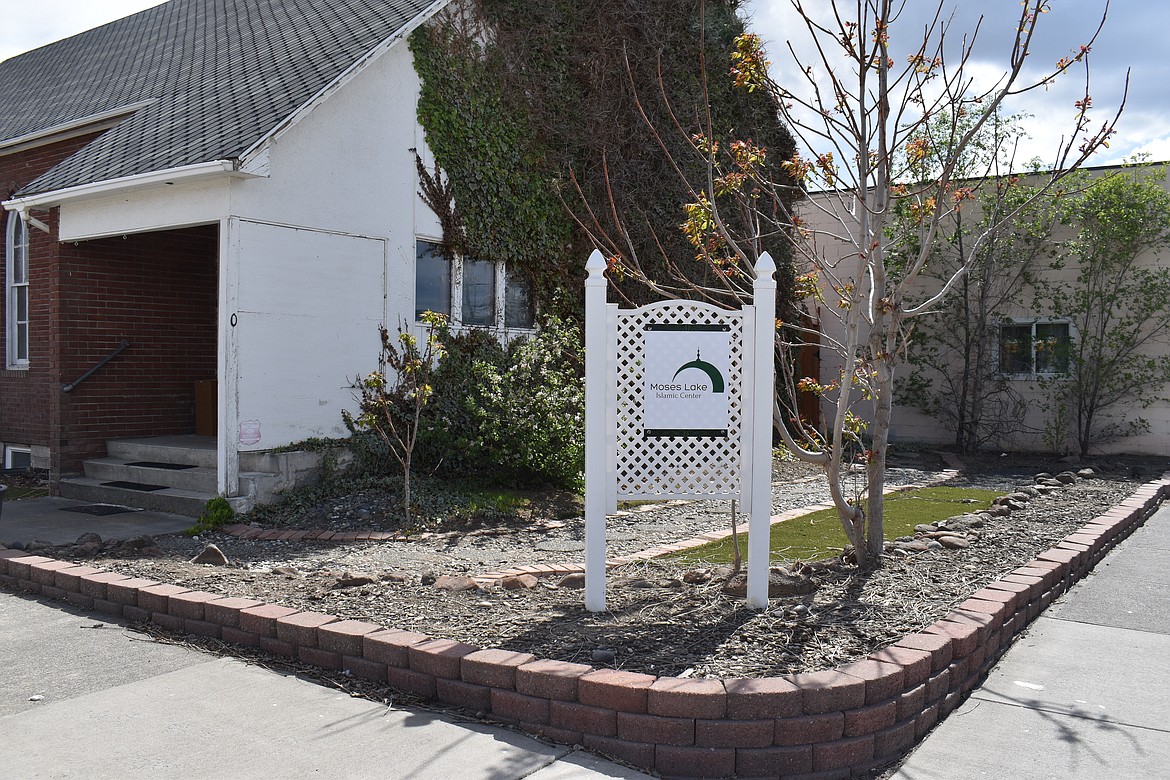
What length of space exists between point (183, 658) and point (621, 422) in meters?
2.56

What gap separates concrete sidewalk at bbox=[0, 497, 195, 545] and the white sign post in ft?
15.6

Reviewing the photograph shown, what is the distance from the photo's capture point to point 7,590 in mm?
6008

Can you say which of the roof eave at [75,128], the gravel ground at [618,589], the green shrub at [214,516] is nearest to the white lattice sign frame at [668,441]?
the gravel ground at [618,589]

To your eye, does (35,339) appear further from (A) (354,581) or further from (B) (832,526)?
(B) (832,526)

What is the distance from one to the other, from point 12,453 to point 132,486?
3.24m

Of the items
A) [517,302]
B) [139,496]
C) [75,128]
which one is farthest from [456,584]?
[75,128]

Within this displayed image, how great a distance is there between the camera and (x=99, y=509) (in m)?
8.88

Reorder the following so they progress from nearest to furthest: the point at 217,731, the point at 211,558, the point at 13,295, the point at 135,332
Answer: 1. the point at 217,731
2. the point at 211,558
3. the point at 135,332
4. the point at 13,295

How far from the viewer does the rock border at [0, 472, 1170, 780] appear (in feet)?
11.6

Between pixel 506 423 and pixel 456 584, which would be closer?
pixel 456 584

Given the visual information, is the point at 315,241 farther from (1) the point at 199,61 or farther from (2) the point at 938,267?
(2) the point at 938,267

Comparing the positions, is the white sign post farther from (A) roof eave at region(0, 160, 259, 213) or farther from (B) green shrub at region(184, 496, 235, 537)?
(A) roof eave at region(0, 160, 259, 213)

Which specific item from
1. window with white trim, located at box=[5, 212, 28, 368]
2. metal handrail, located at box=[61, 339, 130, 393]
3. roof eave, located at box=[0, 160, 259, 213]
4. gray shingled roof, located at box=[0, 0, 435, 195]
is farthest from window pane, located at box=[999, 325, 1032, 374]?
window with white trim, located at box=[5, 212, 28, 368]

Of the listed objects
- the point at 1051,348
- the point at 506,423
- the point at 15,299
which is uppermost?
the point at 15,299
